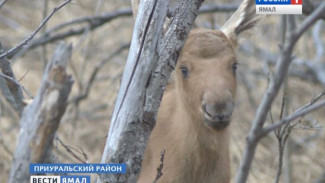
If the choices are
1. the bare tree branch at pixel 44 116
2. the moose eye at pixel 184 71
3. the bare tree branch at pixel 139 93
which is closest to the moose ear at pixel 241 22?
the moose eye at pixel 184 71

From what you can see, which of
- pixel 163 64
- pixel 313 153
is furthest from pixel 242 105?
pixel 163 64

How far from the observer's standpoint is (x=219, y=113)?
3051 mm

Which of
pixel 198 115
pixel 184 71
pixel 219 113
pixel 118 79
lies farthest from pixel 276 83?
pixel 118 79

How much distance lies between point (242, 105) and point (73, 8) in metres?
3.02

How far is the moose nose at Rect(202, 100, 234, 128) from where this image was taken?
3.04 m

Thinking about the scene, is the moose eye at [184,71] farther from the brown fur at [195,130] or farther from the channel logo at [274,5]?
the channel logo at [274,5]

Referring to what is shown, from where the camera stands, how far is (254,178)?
6352mm

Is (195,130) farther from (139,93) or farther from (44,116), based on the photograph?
(44,116)

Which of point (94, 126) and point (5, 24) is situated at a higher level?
point (5, 24)

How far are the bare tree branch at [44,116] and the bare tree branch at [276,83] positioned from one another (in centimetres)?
57

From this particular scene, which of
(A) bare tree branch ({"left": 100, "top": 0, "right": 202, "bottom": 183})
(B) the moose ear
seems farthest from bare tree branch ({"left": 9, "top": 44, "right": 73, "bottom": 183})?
(B) the moose ear

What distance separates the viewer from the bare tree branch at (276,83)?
181 cm

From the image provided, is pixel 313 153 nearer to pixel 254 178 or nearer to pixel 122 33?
pixel 254 178

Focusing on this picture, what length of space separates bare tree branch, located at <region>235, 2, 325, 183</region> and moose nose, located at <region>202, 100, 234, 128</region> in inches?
41.5
